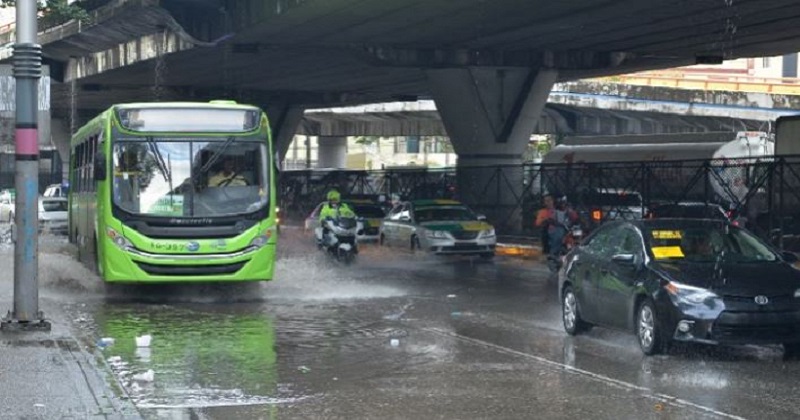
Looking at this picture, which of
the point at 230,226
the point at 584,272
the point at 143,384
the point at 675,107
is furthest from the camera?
the point at 675,107

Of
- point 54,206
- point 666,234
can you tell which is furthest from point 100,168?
point 54,206

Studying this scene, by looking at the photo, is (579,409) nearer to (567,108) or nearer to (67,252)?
(67,252)

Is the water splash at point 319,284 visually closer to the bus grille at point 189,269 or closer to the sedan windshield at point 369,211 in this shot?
the bus grille at point 189,269

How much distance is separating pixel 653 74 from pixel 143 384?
264 ft

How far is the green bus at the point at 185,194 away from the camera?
19.5m

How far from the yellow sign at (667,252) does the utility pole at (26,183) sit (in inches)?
266

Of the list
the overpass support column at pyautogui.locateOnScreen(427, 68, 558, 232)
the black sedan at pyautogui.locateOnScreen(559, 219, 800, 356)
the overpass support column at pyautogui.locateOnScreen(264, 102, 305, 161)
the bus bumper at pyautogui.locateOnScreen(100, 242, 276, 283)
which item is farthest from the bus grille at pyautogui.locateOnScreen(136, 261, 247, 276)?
the overpass support column at pyautogui.locateOnScreen(264, 102, 305, 161)

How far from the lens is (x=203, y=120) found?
66.3 ft

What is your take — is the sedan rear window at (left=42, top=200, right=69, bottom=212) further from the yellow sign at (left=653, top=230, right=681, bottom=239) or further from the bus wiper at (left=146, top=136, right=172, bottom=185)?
the yellow sign at (left=653, top=230, right=681, bottom=239)

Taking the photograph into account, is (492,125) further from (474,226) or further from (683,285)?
(683,285)

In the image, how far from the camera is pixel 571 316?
51.1ft

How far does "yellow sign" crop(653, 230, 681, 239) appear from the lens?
556 inches

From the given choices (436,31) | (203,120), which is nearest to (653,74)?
(436,31)

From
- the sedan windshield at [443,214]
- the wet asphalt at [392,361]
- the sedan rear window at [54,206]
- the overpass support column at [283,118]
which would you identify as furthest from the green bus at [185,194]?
the overpass support column at [283,118]
